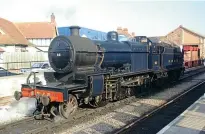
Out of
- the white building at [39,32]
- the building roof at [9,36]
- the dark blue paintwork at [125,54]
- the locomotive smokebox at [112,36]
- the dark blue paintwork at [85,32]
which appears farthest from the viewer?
the white building at [39,32]

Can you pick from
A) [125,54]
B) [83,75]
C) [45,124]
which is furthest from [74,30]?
[45,124]

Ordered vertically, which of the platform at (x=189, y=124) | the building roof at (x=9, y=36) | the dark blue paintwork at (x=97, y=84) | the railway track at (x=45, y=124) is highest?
the building roof at (x=9, y=36)

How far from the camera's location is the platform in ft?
25.5

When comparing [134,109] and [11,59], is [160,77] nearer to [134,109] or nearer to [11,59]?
[134,109]

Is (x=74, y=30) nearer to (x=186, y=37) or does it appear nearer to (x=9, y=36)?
(x=9, y=36)

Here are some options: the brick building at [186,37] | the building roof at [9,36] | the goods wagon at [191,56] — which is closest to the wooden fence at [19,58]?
the building roof at [9,36]

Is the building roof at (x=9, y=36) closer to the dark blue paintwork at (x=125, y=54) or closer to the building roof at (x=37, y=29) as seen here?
the building roof at (x=37, y=29)

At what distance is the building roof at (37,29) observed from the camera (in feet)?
151

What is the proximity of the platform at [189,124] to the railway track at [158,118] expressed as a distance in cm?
67

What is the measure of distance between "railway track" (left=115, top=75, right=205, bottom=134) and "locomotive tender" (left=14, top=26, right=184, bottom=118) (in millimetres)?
2187

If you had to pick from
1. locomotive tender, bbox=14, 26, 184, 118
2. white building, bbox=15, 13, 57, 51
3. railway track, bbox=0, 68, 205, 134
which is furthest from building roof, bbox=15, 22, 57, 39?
railway track, bbox=0, 68, 205, 134

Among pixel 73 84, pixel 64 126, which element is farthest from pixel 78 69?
pixel 64 126

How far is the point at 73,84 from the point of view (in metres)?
10.5

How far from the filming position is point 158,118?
10.2m
